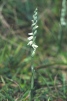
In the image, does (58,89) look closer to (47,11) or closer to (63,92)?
(63,92)

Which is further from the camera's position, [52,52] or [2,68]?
[52,52]

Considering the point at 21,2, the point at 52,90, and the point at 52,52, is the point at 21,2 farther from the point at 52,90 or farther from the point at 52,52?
the point at 52,90

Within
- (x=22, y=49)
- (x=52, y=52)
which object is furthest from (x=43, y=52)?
(x=22, y=49)

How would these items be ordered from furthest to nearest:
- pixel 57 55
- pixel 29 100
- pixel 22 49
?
pixel 57 55
pixel 22 49
pixel 29 100

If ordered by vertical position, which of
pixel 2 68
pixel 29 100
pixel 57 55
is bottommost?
pixel 29 100

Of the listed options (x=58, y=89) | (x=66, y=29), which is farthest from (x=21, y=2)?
(x=58, y=89)

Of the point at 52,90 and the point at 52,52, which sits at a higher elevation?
the point at 52,52

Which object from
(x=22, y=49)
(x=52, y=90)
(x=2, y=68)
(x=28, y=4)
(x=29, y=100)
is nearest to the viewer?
(x=29, y=100)
